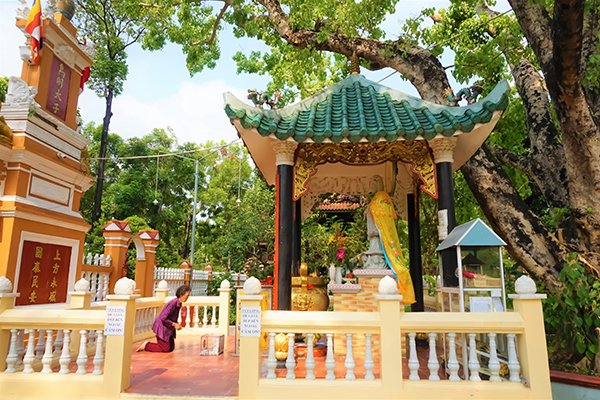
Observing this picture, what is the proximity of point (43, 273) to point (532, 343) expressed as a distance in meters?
7.28

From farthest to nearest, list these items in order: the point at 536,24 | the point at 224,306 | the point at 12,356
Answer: the point at 224,306
the point at 536,24
the point at 12,356

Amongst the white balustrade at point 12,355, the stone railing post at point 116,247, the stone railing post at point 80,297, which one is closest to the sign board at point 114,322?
the white balustrade at point 12,355

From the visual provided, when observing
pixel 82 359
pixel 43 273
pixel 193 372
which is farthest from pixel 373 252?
pixel 43 273

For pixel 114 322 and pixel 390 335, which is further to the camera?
pixel 114 322

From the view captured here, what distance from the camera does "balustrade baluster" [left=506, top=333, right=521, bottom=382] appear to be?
384 cm

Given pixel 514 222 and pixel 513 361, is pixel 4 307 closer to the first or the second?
pixel 513 361

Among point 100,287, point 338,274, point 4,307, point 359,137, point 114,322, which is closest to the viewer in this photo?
point 114,322

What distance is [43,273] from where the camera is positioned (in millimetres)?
6871

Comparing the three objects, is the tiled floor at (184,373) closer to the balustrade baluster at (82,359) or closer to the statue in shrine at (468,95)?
the balustrade baluster at (82,359)

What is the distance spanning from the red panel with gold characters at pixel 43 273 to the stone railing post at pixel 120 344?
10.9 ft

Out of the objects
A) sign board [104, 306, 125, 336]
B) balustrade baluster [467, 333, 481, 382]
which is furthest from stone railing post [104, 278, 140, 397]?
balustrade baluster [467, 333, 481, 382]

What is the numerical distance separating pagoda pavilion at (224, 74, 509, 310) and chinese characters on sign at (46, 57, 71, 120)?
13.6 feet

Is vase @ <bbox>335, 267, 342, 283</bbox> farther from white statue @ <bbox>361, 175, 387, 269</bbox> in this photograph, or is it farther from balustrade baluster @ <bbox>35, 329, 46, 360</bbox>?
balustrade baluster @ <bbox>35, 329, 46, 360</bbox>

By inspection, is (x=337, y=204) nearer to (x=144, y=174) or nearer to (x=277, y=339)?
(x=277, y=339)
